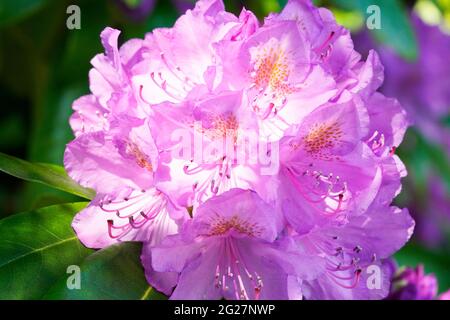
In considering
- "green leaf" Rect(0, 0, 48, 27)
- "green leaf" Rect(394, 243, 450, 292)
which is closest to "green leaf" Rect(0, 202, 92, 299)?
"green leaf" Rect(0, 0, 48, 27)

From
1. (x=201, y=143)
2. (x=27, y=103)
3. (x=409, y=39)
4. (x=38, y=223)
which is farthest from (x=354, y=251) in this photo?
(x=27, y=103)

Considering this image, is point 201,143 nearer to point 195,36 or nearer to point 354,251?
point 195,36

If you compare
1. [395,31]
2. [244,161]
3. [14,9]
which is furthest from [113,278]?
[395,31]

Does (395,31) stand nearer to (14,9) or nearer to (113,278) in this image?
(14,9)

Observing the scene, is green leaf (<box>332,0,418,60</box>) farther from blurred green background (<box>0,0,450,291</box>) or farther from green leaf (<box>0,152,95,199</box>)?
green leaf (<box>0,152,95,199</box>)

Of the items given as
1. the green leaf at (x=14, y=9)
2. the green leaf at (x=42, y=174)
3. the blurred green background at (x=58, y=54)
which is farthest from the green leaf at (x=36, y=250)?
the green leaf at (x=14, y=9)

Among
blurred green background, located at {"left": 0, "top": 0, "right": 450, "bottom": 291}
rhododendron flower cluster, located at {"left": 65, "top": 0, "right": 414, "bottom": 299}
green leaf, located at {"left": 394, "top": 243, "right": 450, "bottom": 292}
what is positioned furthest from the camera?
green leaf, located at {"left": 394, "top": 243, "right": 450, "bottom": 292}

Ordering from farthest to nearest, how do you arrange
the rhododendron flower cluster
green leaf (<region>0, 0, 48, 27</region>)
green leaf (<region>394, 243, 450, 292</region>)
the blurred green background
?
green leaf (<region>394, 243, 450, 292</region>) → the blurred green background → green leaf (<region>0, 0, 48, 27</region>) → the rhododendron flower cluster
